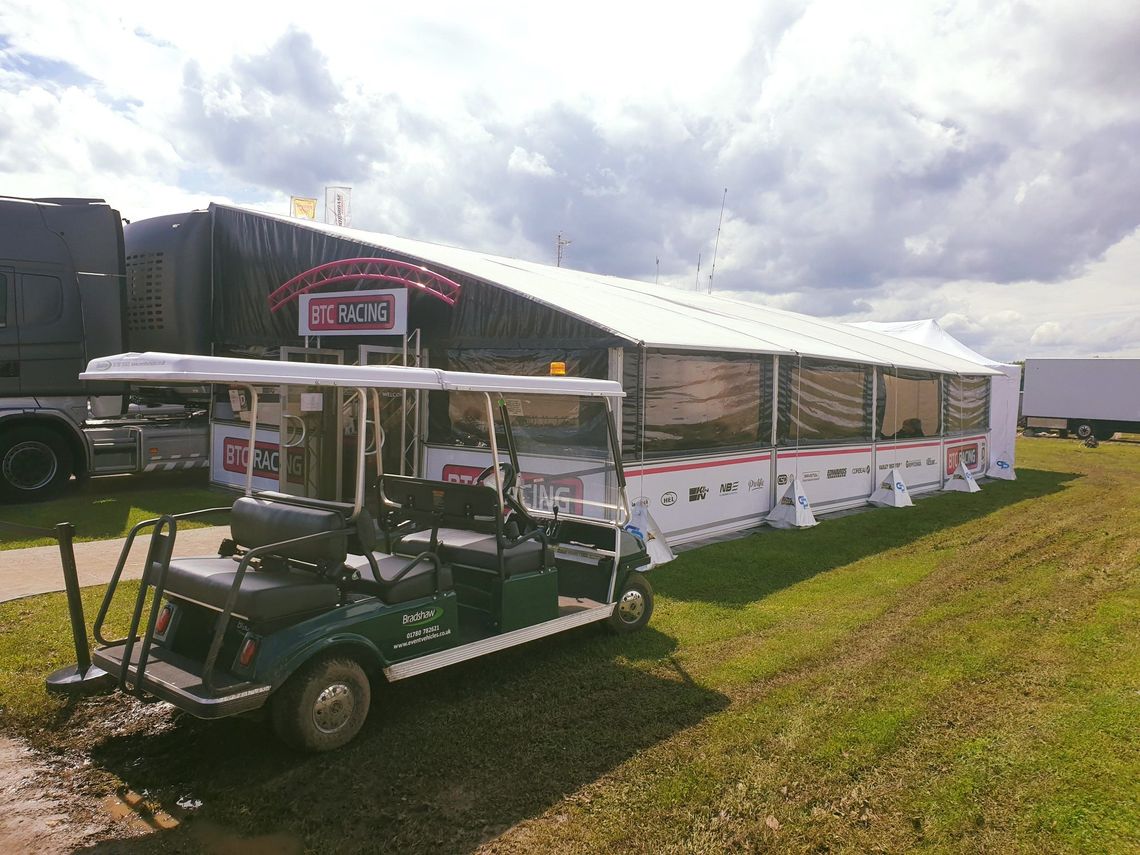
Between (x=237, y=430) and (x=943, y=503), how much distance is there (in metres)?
11.6

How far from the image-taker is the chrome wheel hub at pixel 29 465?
10.4m

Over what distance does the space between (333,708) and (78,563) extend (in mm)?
4978

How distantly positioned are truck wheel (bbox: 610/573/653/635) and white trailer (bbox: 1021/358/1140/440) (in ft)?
97.5

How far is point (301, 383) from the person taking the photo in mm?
3816

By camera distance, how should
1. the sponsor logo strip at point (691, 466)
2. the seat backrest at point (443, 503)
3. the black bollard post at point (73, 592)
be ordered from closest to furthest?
the black bollard post at point (73, 592) < the seat backrest at point (443, 503) < the sponsor logo strip at point (691, 466)

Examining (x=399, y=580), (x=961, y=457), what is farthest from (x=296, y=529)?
(x=961, y=457)

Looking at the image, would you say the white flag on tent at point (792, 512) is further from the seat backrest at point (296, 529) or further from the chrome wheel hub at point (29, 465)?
the chrome wheel hub at point (29, 465)

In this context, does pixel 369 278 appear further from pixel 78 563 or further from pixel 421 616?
pixel 421 616

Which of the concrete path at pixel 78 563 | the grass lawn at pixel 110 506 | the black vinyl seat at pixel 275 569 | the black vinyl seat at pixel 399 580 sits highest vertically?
the black vinyl seat at pixel 275 569

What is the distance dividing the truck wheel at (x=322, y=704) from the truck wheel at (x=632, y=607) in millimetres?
2223

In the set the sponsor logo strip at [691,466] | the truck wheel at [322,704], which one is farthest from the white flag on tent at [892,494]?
the truck wheel at [322,704]

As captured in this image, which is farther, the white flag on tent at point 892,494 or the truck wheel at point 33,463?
the white flag on tent at point 892,494

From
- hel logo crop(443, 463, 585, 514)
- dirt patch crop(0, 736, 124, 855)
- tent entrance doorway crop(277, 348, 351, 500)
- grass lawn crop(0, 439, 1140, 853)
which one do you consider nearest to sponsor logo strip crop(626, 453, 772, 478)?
grass lawn crop(0, 439, 1140, 853)

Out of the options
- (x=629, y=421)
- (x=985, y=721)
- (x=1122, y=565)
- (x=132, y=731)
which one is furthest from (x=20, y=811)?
(x=1122, y=565)
